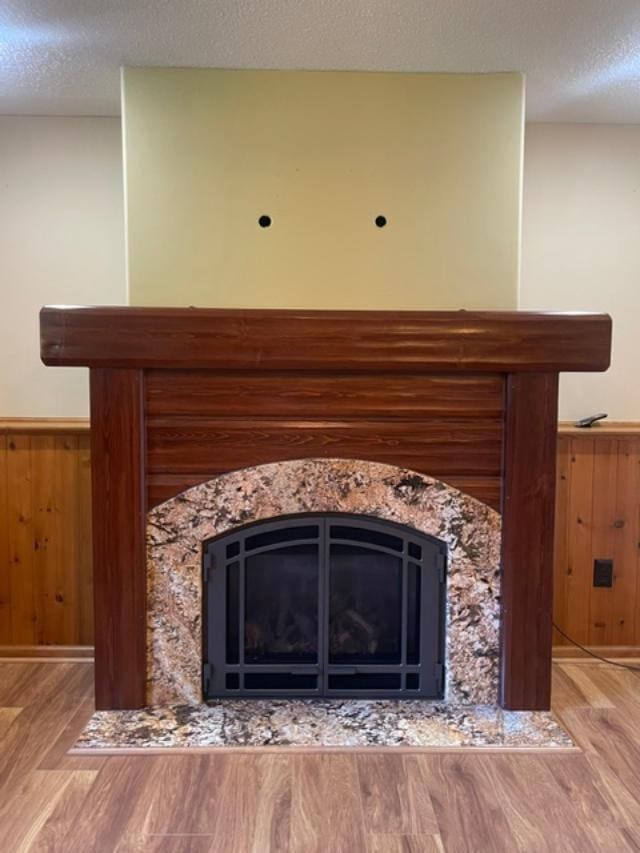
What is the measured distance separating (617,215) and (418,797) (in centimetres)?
240

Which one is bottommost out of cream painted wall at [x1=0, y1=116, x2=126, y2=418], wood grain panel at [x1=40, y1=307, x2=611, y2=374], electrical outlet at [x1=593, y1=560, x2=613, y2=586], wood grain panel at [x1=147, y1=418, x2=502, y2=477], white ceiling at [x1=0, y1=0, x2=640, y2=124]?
electrical outlet at [x1=593, y1=560, x2=613, y2=586]

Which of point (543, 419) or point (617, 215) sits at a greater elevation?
point (617, 215)

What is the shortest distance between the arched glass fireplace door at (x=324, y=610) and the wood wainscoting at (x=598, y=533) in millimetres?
815

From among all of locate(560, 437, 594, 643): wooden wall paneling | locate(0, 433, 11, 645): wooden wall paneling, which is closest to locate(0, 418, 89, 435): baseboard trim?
locate(0, 433, 11, 645): wooden wall paneling

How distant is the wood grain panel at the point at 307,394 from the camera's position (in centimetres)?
221

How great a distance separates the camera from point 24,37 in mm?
2057

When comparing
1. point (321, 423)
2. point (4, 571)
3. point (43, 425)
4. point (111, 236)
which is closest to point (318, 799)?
point (321, 423)

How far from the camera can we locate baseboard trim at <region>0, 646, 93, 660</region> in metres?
2.80

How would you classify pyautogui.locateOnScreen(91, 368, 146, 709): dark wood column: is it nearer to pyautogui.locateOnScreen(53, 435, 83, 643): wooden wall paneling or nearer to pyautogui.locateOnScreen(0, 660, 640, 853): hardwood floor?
pyautogui.locateOnScreen(0, 660, 640, 853): hardwood floor

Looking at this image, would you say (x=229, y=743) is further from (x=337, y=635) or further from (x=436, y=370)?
(x=436, y=370)

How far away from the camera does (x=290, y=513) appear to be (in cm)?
226

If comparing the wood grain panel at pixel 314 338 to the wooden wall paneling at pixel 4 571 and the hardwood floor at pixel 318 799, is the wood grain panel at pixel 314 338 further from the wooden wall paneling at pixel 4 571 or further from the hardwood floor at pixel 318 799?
the hardwood floor at pixel 318 799

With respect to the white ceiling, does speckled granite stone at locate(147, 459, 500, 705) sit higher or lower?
lower

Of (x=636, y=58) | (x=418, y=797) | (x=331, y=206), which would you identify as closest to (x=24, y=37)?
(x=331, y=206)
